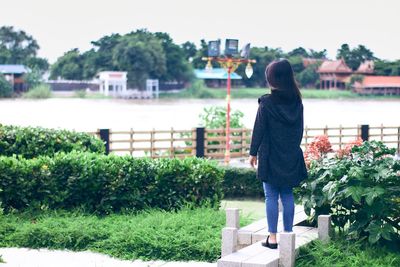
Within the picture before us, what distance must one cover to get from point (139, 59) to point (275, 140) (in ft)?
186

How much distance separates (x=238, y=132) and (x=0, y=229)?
16.4 meters

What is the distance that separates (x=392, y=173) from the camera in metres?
7.38

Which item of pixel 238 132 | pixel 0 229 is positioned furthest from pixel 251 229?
pixel 238 132

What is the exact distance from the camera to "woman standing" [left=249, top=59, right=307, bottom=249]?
6887 mm

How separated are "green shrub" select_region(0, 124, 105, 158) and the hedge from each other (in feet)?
6.48

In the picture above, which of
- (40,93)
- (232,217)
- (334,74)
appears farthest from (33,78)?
(232,217)

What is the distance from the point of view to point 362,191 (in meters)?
7.25

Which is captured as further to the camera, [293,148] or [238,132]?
[238,132]

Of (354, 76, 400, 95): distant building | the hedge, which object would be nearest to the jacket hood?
the hedge

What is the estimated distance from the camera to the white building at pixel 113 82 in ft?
207

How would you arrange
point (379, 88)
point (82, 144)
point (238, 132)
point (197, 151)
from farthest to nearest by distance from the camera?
point (379, 88) → point (238, 132) → point (197, 151) → point (82, 144)

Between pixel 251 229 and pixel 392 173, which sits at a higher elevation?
pixel 392 173

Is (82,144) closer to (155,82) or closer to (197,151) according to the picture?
(197,151)

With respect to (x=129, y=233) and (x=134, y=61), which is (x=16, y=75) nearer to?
(x=134, y=61)
